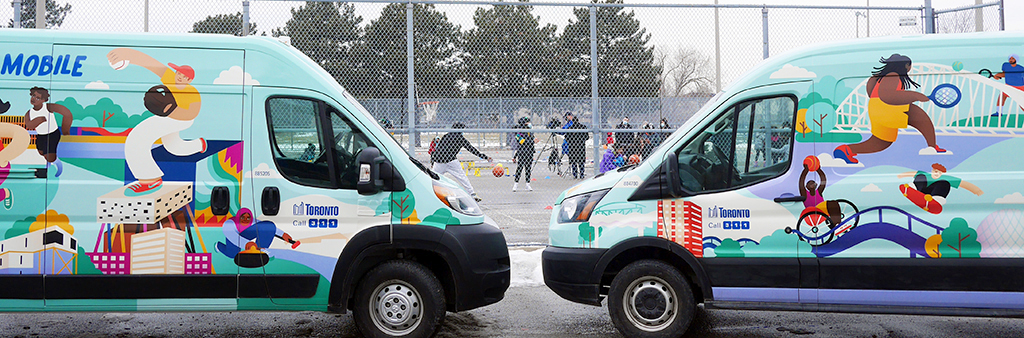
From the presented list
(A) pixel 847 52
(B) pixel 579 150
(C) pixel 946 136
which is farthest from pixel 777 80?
(B) pixel 579 150

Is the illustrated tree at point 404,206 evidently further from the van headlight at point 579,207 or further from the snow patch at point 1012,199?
the snow patch at point 1012,199

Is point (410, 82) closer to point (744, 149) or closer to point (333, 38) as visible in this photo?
point (333, 38)

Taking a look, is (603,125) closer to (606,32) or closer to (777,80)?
(606,32)

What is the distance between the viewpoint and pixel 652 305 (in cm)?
477

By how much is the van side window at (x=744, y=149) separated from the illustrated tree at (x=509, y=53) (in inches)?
159

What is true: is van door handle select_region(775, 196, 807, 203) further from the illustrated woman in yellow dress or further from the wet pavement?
the wet pavement

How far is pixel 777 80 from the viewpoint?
4.66 metres

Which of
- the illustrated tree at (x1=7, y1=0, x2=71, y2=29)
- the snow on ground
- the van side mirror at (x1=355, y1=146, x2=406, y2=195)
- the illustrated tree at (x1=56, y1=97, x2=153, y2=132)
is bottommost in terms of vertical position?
the snow on ground

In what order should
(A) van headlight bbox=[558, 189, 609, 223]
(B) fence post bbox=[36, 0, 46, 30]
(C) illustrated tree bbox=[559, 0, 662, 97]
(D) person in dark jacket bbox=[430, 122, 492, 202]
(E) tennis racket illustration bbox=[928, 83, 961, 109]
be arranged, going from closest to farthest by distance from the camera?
1. (E) tennis racket illustration bbox=[928, 83, 961, 109]
2. (A) van headlight bbox=[558, 189, 609, 223]
3. (B) fence post bbox=[36, 0, 46, 30]
4. (C) illustrated tree bbox=[559, 0, 662, 97]
5. (D) person in dark jacket bbox=[430, 122, 492, 202]

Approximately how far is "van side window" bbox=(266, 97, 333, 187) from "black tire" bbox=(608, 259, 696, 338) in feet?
6.73

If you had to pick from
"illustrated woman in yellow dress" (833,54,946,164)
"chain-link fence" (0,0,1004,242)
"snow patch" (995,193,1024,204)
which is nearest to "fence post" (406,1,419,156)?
"chain-link fence" (0,0,1004,242)

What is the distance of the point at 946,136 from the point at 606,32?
491 cm

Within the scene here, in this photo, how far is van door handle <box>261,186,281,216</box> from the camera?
14.8 ft

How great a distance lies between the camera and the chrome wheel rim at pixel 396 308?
469 cm
